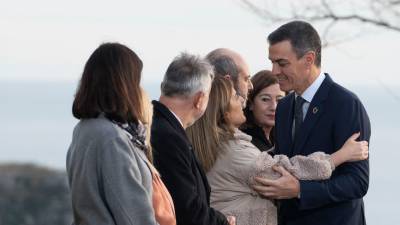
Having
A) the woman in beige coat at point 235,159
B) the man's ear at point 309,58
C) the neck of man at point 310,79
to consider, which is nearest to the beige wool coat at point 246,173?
the woman in beige coat at point 235,159

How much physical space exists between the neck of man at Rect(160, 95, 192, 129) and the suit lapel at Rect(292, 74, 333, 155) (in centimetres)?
72

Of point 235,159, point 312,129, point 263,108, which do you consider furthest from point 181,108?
point 263,108

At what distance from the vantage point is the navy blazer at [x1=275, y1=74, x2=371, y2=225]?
6066 millimetres

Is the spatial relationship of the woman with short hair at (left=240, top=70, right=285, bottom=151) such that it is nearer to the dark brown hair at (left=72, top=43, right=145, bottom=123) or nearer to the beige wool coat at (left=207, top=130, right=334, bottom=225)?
the beige wool coat at (left=207, top=130, right=334, bottom=225)

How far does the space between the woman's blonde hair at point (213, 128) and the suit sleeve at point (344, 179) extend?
43cm

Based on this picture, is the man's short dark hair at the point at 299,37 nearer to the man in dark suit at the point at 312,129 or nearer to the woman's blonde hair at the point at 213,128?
the man in dark suit at the point at 312,129

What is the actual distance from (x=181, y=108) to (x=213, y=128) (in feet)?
1.19

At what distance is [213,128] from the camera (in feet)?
19.7

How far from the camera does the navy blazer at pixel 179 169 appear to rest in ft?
18.2

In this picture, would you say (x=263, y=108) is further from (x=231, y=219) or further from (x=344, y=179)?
(x=231, y=219)

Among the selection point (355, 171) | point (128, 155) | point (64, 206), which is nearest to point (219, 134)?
point (355, 171)

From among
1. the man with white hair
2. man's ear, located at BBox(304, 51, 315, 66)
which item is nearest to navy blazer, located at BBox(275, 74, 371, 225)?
man's ear, located at BBox(304, 51, 315, 66)

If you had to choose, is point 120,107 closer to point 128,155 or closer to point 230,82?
point 128,155

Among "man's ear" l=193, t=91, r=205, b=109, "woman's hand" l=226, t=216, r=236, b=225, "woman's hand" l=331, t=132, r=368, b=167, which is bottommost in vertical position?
"woman's hand" l=226, t=216, r=236, b=225
